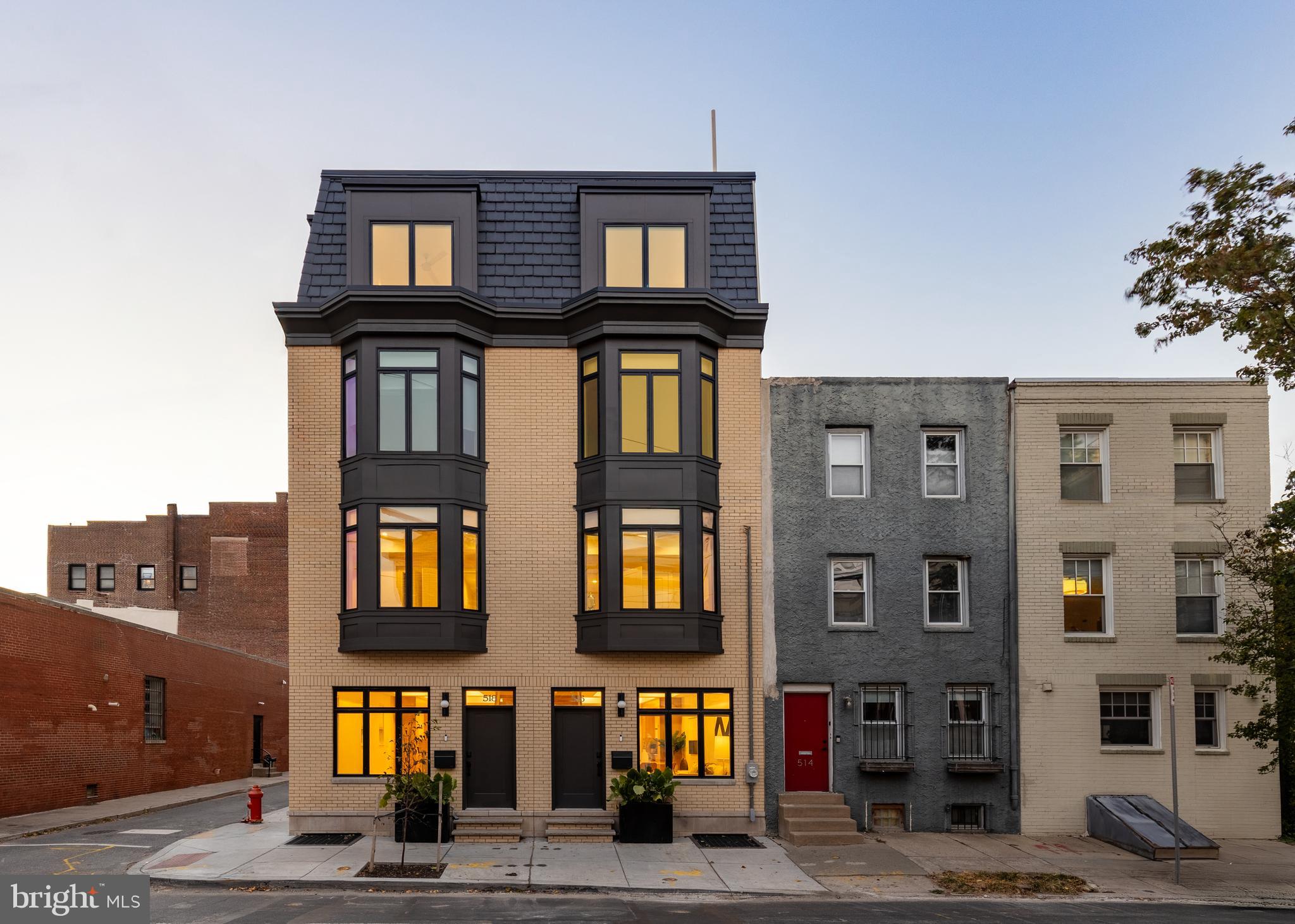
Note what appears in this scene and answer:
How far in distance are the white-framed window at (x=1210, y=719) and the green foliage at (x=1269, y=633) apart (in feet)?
1.26

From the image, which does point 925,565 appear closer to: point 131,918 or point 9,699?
point 131,918

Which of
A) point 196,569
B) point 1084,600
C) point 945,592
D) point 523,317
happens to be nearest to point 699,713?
point 945,592

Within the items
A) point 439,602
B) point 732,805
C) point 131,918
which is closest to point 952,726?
point 732,805

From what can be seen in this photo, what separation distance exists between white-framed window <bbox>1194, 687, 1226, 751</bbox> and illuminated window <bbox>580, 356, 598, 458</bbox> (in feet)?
45.5

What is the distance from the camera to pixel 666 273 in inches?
856

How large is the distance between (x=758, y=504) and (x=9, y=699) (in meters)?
19.4

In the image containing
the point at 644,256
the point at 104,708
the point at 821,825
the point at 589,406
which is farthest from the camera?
the point at 104,708

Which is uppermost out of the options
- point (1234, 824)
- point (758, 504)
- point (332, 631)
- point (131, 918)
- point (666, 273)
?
point (666, 273)

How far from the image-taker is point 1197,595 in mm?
21703

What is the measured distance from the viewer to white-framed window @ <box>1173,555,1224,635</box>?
21.6 metres

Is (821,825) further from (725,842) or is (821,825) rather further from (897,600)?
(897,600)

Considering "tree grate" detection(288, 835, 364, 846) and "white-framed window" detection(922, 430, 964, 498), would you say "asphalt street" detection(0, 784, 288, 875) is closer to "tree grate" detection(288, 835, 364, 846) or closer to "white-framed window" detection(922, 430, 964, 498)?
"tree grate" detection(288, 835, 364, 846)

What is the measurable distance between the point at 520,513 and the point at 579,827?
6408 millimetres

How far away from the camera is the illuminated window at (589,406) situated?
2127 cm
